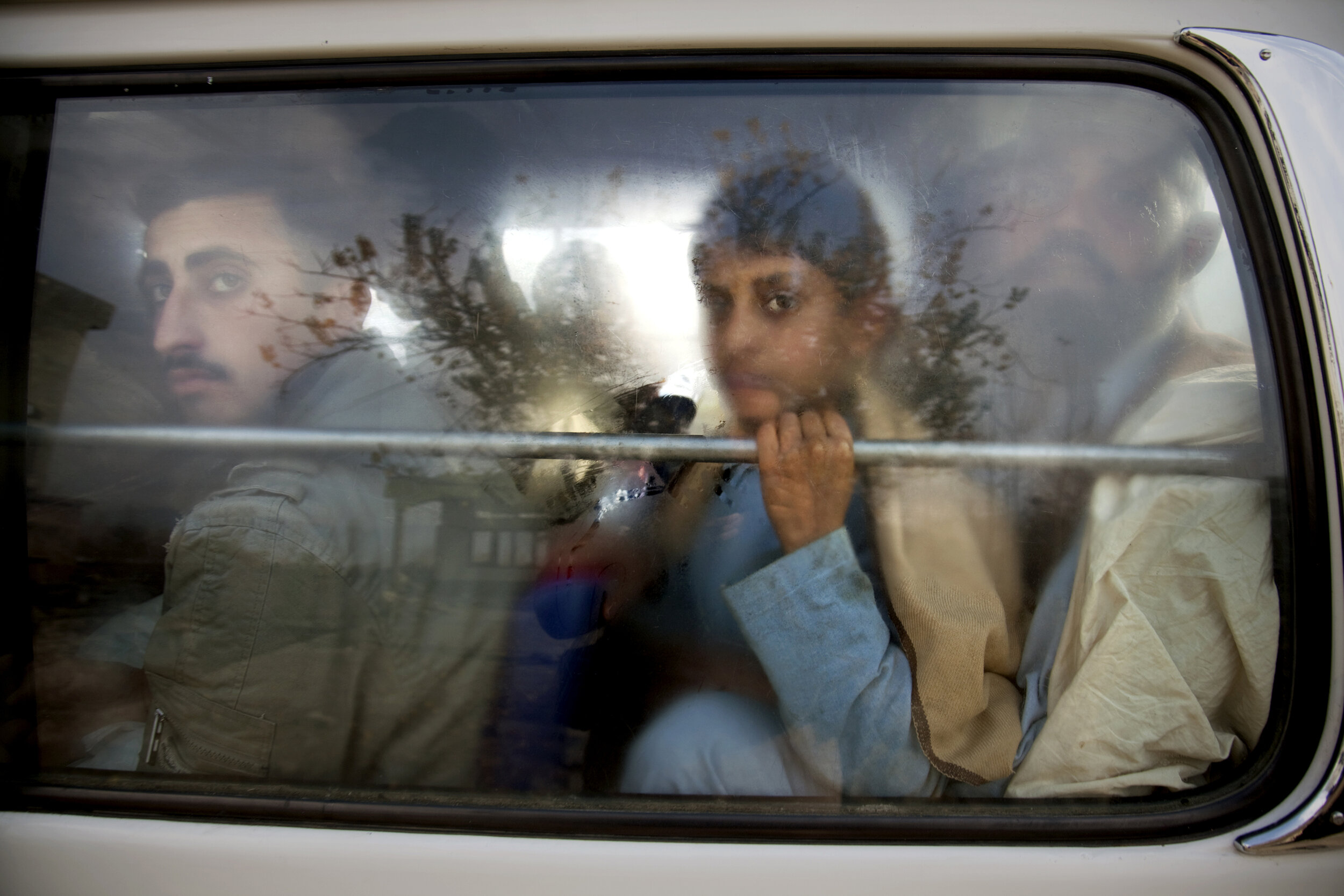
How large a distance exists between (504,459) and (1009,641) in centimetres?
85

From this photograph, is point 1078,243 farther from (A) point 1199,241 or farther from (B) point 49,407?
(B) point 49,407

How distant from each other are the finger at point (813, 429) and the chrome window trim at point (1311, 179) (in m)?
0.64

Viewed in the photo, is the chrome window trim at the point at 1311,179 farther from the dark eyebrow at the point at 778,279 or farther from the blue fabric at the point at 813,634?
the dark eyebrow at the point at 778,279

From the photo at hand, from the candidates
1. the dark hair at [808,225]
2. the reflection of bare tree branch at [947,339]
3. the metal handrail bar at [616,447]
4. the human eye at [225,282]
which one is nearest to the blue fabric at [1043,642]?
the metal handrail bar at [616,447]

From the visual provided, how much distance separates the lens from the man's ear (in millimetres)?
945

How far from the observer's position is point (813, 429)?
3.31 feet

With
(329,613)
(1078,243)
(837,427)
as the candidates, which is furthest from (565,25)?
(329,613)

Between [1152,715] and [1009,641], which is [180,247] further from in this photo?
[1152,715]

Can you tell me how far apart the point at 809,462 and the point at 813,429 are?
0.17ft

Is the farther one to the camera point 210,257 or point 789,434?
point 210,257

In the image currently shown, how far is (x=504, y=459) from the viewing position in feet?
3.42

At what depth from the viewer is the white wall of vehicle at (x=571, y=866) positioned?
86 cm

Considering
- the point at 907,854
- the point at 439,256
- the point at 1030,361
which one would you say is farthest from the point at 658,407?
the point at 907,854

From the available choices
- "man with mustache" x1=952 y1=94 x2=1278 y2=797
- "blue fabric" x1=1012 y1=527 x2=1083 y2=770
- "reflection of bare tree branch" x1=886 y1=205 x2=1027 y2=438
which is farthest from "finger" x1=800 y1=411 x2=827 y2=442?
"blue fabric" x1=1012 y1=527 x2=1083 y2=770
